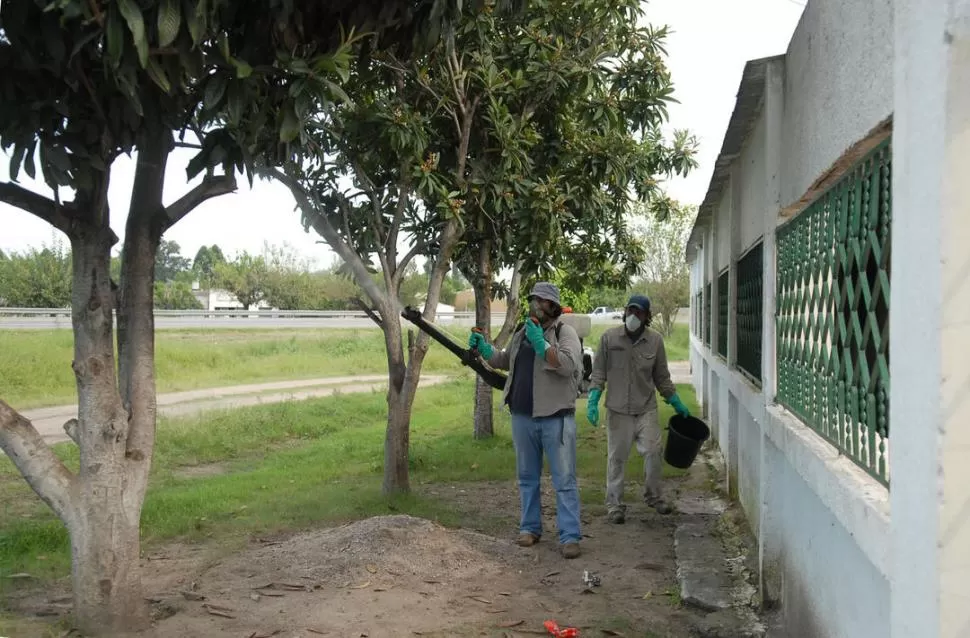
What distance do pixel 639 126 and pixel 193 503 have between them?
222 inches

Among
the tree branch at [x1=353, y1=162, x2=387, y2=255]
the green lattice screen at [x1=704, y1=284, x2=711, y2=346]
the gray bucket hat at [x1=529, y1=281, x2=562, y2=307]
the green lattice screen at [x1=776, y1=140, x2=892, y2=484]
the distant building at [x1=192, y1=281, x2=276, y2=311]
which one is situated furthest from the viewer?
the distant building at [x1=192, y1=281, x2=276, y2=311]

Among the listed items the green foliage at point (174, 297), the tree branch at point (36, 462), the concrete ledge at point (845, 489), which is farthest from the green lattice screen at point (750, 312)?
the green foliage at point (174, 297)

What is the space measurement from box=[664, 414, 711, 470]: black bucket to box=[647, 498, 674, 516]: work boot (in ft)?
Answer: 1.18

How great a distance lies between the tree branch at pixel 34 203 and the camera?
480 centimetres

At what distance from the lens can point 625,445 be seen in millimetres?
8016

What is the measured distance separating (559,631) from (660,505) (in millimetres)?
3279

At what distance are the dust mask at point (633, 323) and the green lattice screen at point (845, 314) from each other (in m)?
3.12

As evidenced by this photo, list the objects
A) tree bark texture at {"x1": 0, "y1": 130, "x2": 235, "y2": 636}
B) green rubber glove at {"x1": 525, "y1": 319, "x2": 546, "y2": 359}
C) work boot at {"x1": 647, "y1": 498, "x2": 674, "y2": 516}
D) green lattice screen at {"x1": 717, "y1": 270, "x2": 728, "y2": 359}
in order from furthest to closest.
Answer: green lattice screen at {"x1": 717, "y1": 270, "x2": 728, "y2": 359}
work boot at {"x1": 647, "y1": 498, "x2": 674, "y2": 516}
green rubber glove at {"x1": 525, "y1": 319, "x2": 546, "y2": 359}
tree bark texture at {"x1": 0, "y1": 130, "x2": 235, "y2": 636}

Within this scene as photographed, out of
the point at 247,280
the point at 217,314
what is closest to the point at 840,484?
the point at 217,314

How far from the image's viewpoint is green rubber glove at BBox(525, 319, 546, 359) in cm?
676

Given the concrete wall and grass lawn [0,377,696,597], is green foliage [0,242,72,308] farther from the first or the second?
the concrete wall

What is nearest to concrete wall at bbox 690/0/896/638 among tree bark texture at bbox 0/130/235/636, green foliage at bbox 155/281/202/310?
tree bark texture at bbox 0/130/235/636

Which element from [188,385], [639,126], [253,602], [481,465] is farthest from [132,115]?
Result: [188,385]

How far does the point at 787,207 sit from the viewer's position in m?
4.96
